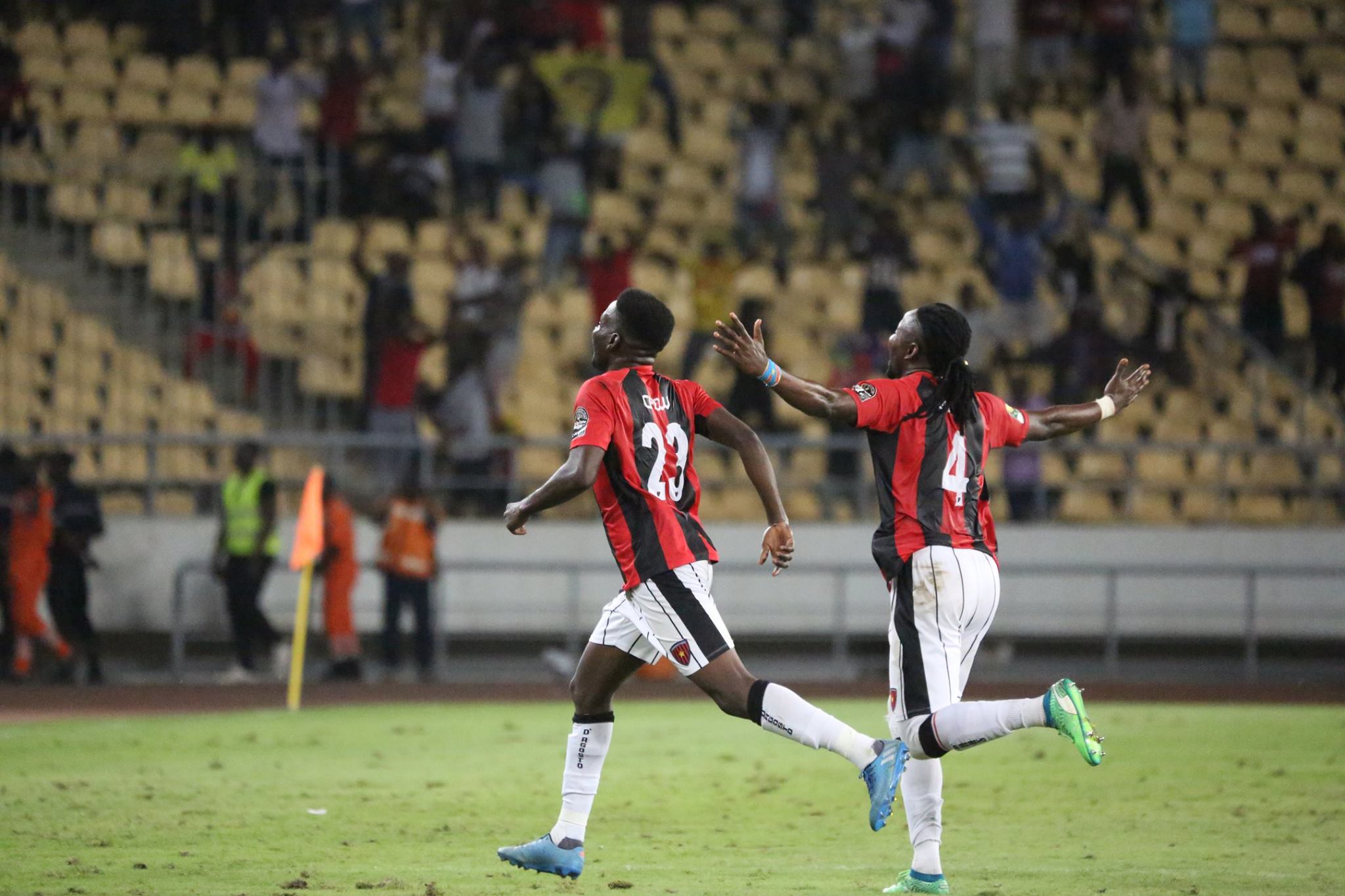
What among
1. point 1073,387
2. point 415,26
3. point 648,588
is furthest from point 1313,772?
point 415,26

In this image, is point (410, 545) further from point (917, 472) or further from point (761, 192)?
point (917, 472)

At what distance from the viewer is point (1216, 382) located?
782 inches

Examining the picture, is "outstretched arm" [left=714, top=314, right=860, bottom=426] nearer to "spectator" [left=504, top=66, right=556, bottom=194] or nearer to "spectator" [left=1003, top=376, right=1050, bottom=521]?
"spectator" [left=1003, top=376, right=1050, bottom=521]

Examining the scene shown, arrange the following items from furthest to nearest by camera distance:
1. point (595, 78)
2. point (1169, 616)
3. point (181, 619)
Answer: point (595, 78) < point (1169, 616) < point (181, 619)

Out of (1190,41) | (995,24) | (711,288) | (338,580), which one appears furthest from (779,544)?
(1190,41)

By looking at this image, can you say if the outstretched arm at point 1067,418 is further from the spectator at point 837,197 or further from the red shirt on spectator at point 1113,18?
the red shirt on spectator at point 1113,18

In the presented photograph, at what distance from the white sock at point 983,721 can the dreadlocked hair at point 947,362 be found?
1115mm

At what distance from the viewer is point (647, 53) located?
22.5 m

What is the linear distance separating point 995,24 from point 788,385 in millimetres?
16954

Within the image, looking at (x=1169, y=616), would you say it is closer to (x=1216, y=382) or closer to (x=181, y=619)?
(x=1216, y=382)

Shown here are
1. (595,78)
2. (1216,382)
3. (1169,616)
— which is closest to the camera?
(1169,616)

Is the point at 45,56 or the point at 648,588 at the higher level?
the point at 45,56

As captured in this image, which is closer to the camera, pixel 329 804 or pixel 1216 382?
pixel 329 804

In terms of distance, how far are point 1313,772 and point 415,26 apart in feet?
49.0
